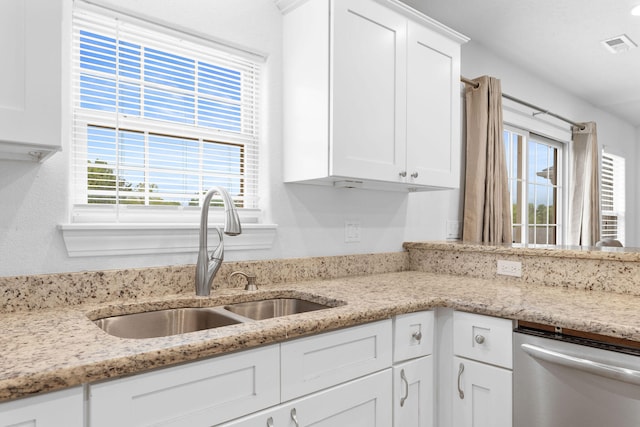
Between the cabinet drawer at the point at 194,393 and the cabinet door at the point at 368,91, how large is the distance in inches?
35.2

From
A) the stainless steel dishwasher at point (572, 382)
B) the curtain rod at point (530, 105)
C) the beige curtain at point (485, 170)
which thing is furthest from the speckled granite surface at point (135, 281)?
the curtain rod at point (530, 105)

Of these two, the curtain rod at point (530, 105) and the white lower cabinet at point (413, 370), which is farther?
the curtain rod at point (530, 105)

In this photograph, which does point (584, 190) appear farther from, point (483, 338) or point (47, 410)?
point (47, 410)

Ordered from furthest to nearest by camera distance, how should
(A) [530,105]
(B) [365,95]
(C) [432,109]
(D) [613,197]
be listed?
(D) [613,197], (A) [530,105], (C) [432,109], (B) [365,95]

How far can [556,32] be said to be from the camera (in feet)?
10.1

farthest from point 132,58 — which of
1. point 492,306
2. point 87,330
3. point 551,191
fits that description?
point 551,191

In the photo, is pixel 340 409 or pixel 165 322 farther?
pixel 165 322

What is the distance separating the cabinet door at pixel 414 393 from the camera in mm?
1519

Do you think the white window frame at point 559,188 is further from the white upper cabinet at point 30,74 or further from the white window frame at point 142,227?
the white upper cabinet at point 30,74

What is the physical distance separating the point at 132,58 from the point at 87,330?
3.49 feet

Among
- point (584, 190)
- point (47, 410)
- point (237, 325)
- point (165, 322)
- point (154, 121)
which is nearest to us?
point (47, 410)

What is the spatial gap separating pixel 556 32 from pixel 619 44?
0.60m

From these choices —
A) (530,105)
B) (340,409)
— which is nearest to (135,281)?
(340,409)

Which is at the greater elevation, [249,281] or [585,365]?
[249,281]
